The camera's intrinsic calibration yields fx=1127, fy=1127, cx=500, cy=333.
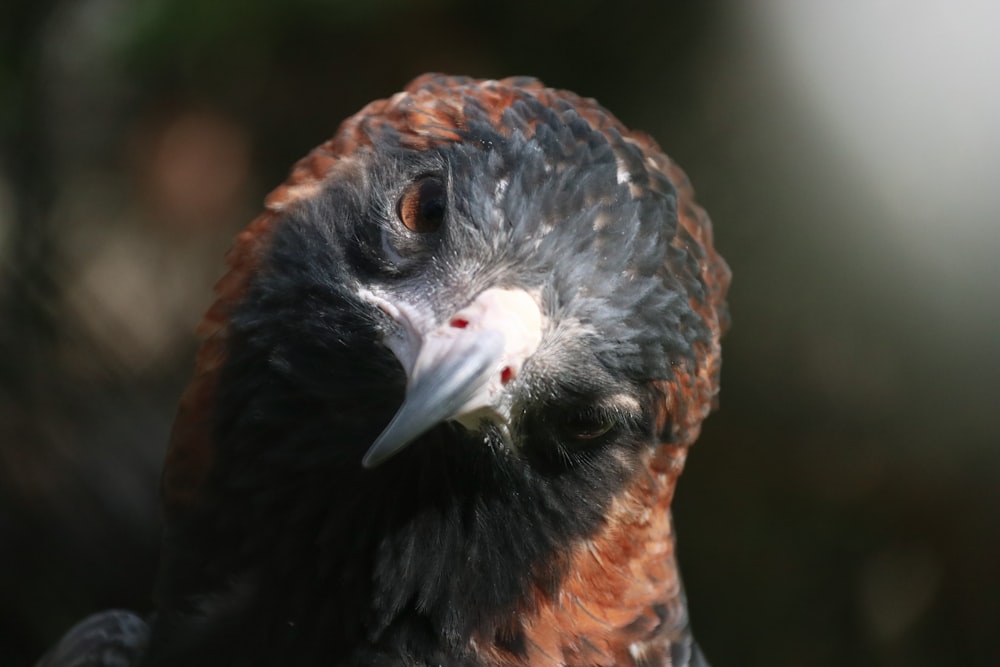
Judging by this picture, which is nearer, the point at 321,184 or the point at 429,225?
the point at 429,225

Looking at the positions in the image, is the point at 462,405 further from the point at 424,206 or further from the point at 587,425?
the point at 424,206

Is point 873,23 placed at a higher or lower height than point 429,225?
higher

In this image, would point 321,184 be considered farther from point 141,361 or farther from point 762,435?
point 762,435

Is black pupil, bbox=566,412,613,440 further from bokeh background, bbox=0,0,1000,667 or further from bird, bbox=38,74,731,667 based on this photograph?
bokeh background, bbox=0,0,1000,667

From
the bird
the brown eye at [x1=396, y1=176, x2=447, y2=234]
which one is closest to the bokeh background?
the bird

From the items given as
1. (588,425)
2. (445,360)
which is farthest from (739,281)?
(445,360)

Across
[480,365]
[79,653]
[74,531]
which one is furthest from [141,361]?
[480,365]
